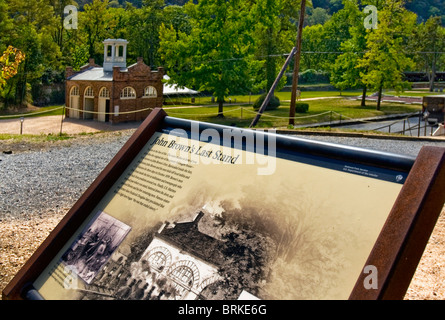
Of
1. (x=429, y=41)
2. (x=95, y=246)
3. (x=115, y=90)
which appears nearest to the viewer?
(x=95, y=246)

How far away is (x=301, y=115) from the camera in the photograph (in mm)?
34250

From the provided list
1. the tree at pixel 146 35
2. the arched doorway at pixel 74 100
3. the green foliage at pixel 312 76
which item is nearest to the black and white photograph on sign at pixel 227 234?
the arched doorway at pixel 74 100

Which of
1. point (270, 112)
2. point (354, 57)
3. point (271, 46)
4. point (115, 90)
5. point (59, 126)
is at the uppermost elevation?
point (271, 46)

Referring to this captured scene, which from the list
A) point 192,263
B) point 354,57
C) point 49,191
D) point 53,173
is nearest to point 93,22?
point 354,57

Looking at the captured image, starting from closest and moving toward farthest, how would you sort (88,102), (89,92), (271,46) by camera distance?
(89,92) < (88,102) < (271,46)

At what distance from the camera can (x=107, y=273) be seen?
2900 mm

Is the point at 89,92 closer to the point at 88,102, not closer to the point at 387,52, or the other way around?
the point at 88,102

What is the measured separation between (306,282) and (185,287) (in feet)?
2.13

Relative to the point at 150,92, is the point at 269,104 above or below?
below

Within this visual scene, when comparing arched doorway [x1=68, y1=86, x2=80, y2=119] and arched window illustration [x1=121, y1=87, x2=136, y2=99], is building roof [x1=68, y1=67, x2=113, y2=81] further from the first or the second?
arched window illustration [x1=121, y1=87, x2=136, y2=99]

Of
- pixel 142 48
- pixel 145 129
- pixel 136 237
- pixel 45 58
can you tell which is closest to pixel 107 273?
pixel 136 237

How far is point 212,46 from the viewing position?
31.0m

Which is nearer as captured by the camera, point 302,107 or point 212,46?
point 212,46

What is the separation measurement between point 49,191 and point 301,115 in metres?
27.1
